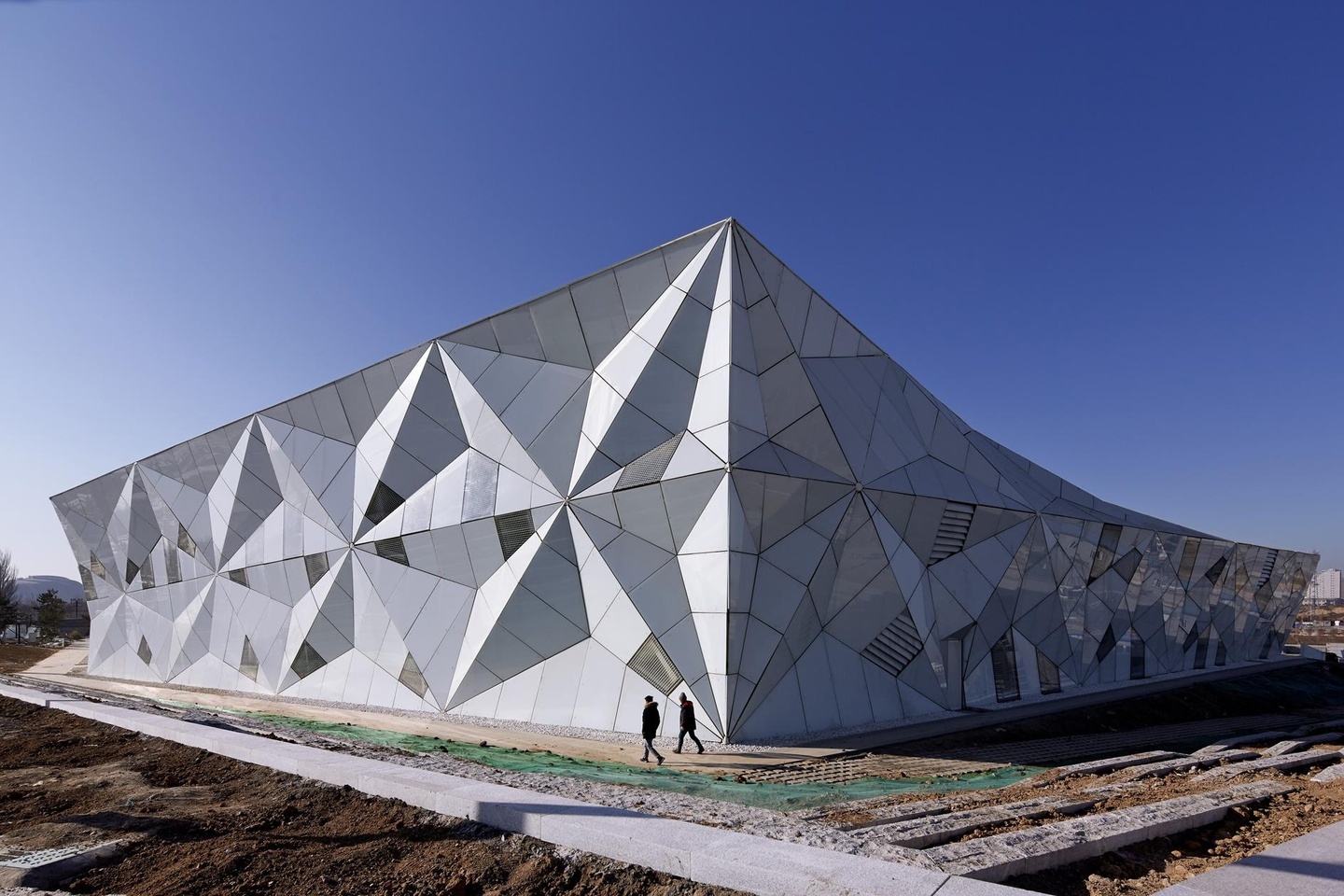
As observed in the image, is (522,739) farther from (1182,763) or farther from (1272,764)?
(1272,764)

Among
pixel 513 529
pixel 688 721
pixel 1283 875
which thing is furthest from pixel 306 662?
pixel 1283 875

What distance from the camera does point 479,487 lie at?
17.9 m

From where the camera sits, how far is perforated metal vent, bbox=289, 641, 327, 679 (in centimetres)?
2157

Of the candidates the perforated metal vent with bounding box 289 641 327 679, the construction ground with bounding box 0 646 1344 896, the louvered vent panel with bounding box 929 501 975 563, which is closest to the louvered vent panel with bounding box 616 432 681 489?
the construction ground with bounding box 0 646 1344 896

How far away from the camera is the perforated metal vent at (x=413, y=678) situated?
18.0 m

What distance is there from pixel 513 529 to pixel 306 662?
10481 millimetres

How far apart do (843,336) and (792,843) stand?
1546 cm

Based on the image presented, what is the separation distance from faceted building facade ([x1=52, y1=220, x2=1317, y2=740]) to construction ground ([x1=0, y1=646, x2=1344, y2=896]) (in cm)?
273

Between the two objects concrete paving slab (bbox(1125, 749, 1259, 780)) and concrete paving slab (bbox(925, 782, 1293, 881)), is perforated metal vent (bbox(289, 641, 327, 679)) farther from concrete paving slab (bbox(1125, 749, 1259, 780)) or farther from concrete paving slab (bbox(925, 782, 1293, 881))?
concrete paving slab (bbox(925, 782, 1293, 881))

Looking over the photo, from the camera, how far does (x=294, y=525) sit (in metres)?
23.1

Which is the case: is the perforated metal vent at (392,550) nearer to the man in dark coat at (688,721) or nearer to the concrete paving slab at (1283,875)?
the man in dark coat at (688,721)

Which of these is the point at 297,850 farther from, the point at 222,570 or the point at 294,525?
the point at 222,570

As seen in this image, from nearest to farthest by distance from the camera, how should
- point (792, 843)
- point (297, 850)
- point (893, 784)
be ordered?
1. point (792, 843)
2. point (297, 850)
3. point (893, 784)

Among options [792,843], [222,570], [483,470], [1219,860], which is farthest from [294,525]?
[1219,860]
